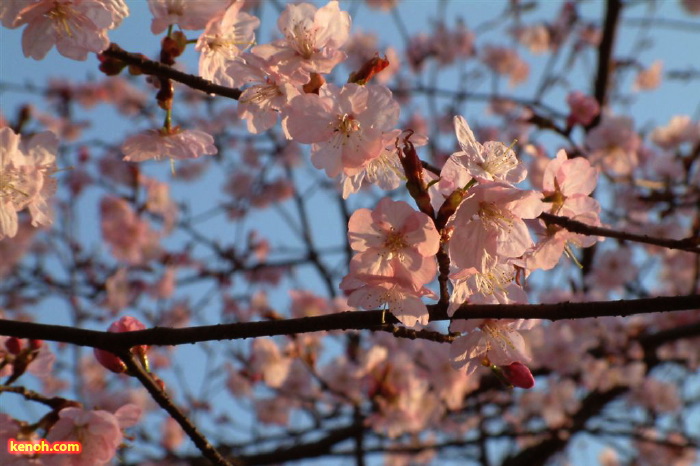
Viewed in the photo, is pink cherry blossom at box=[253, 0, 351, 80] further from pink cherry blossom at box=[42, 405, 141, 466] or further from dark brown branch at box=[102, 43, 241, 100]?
pink cherry blossom at box=[42, 405, 141, 466]

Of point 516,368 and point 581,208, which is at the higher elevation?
point 581,208

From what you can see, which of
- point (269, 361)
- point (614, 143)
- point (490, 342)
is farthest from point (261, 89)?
point (614, 143)

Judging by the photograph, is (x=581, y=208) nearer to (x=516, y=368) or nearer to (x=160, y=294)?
(x=516, y=368)

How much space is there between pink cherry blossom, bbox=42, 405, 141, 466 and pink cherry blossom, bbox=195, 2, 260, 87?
862mm

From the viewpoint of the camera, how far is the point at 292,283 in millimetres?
6391

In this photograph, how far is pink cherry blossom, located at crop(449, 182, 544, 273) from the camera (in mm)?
1143

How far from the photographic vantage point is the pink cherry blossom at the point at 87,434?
1404 mm

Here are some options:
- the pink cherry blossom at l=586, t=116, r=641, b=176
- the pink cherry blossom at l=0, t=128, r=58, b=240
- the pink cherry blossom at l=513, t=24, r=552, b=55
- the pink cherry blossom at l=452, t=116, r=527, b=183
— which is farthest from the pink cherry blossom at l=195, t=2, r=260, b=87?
the pink cherry blossom at l=513, t=24, r=552, b=55

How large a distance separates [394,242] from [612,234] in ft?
1.76

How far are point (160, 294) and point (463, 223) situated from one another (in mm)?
5437

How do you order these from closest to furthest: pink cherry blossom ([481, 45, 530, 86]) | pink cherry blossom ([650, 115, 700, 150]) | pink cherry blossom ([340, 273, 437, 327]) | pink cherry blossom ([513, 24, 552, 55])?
pink cherry blossom ([340, 273, 437, 327]) → pink cherry blossom ([650, 115, 700, 150]) → pink cherry blossom ([513, 24, 552, 55]) → pink cherry blossom ([481, 45, 530, 86])

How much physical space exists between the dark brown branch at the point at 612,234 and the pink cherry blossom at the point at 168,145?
35.1 inches

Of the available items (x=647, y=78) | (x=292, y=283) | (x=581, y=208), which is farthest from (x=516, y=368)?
(x=647, y=78)

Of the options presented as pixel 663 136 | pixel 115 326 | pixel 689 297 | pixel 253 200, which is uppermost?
pixel 253 200
